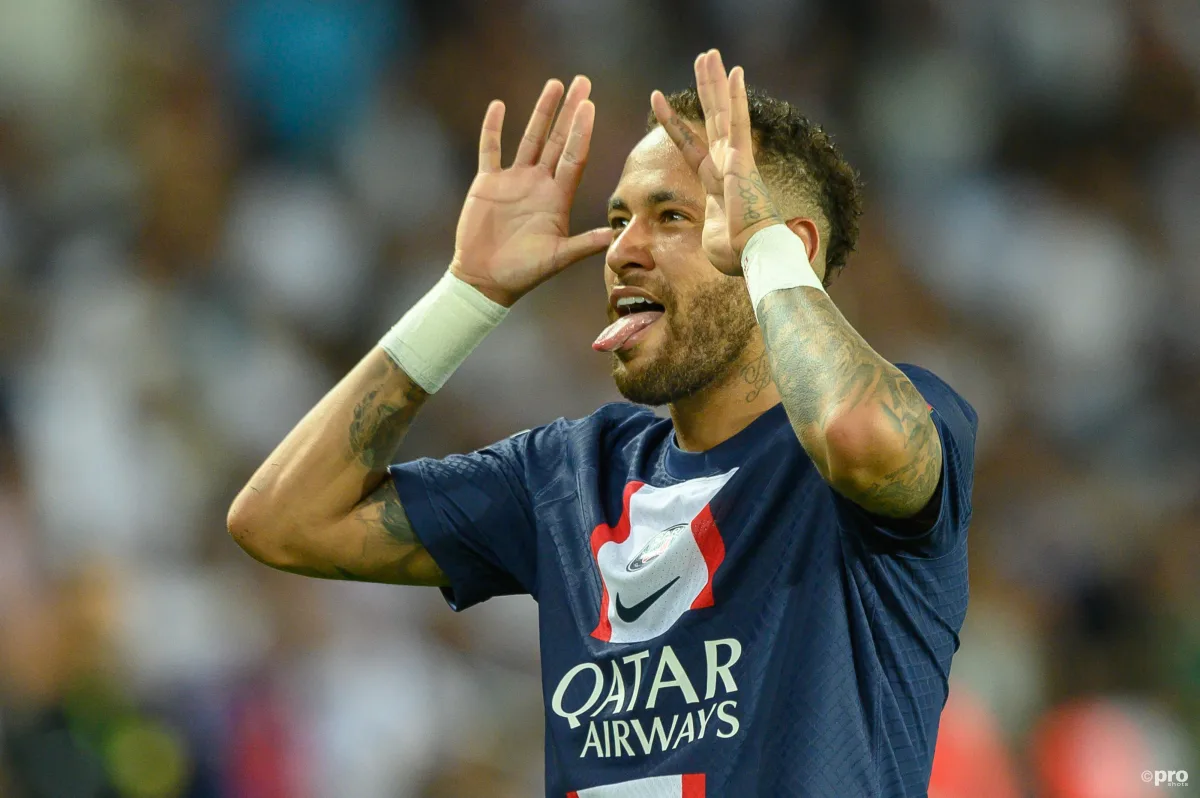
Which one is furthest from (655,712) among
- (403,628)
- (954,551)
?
(403,628)

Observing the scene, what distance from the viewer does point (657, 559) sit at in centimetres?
233

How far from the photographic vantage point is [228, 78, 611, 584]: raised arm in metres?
2.68

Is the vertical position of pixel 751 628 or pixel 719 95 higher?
pixel 719 95

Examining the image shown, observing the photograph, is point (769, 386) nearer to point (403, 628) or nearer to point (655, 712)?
point (655, 712)

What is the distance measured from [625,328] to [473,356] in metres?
3.02

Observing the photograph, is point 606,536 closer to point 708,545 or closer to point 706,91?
point 708,545

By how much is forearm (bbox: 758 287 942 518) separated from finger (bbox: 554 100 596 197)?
0.89 meters

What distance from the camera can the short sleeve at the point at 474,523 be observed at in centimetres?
268

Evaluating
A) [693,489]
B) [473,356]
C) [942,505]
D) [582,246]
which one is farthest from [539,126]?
[473,356]

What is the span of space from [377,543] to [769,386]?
0.80 m

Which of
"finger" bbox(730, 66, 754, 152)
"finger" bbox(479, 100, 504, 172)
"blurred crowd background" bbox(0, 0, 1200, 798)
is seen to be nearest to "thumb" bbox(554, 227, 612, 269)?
"finger" bbox(479, 100, 504, 172)

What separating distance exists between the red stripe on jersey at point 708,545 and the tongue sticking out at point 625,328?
353 mm

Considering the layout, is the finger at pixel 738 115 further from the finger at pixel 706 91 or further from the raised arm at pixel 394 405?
the raised arm at pixel 394 405

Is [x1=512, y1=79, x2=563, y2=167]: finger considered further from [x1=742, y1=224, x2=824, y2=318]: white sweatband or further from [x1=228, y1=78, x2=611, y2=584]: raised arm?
[x1=742, y1=224, x2=824, y2=318]: white sweatband
